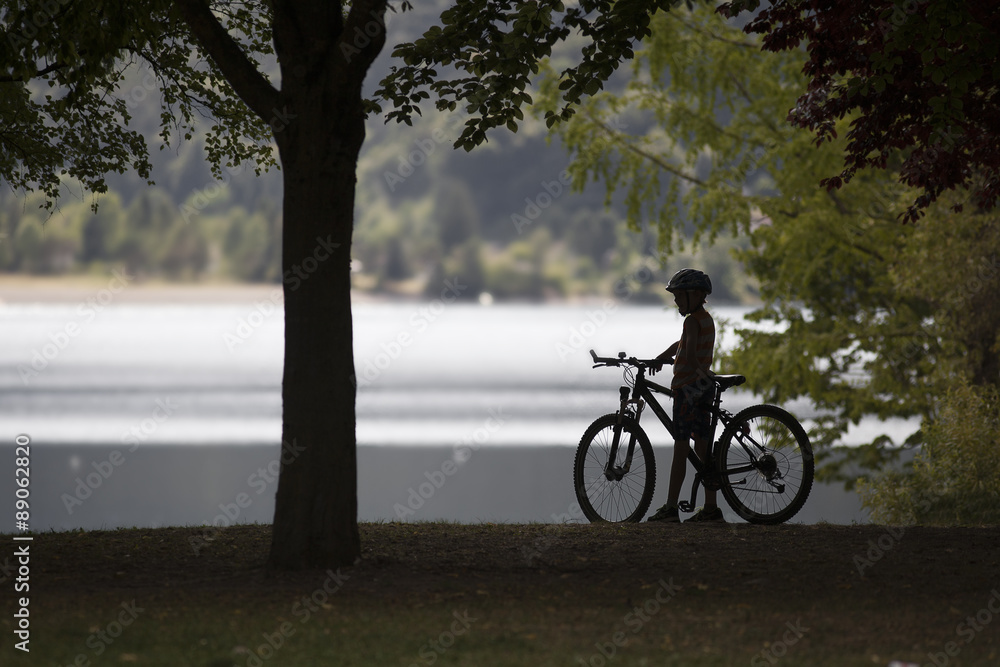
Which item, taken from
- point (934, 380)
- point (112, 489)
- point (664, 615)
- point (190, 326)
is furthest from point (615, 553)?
point (190, 326)

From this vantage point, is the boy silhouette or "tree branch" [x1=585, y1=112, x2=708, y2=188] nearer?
the boy silhouette

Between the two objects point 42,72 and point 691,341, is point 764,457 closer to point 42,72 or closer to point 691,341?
point 691,341

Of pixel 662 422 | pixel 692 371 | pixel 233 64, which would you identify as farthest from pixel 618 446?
pixel 233 64

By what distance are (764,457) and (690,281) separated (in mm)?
1497

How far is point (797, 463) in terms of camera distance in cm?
845

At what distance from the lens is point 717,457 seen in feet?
27.8

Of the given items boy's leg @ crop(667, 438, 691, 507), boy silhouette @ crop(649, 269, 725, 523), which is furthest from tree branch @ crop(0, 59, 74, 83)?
boy's leg @ crop(667, 438, 691, 507)

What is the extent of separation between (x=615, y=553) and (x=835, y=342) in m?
11.4

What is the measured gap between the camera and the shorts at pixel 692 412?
835 cm

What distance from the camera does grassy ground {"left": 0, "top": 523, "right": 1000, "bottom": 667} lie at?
5.14 m

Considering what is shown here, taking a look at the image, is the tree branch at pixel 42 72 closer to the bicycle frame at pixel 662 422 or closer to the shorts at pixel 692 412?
the bicycle frame at pixel 662 422

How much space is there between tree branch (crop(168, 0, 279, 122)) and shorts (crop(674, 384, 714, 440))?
3805 millimetres

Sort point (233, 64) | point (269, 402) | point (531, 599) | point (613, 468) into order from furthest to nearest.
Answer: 1. point (269, 402)
2. point (613, 468)
3. point (233, 64)
4. point (531, 599)

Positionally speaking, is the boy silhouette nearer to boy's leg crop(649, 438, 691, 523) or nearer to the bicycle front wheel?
boy's leg crop(649, 438, 691, 523)
